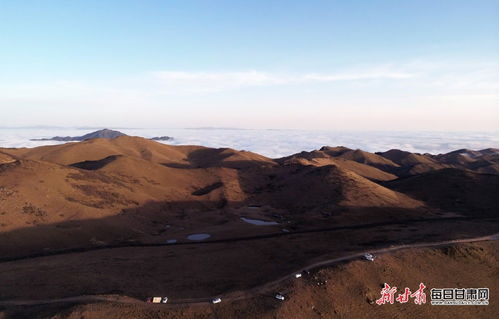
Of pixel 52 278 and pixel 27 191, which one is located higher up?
pixel 27 191

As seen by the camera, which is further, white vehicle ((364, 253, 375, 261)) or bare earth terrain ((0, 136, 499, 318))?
white vehicle ((364, 253, 375, 261))

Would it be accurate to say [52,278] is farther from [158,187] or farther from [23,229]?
[158,187]

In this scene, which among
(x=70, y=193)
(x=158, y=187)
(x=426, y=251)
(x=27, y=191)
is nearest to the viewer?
(x=426, y=251)

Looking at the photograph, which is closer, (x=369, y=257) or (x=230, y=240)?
(x=369, y=257)

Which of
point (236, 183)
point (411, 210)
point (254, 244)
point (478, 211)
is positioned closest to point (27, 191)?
point (254, 244)

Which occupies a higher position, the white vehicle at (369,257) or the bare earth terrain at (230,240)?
the white vehicle at (369,257)

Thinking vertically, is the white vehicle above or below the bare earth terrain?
above

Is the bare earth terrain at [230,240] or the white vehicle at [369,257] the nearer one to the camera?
the bare earth terrain at [230,240]

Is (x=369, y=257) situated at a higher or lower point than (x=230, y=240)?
higher
